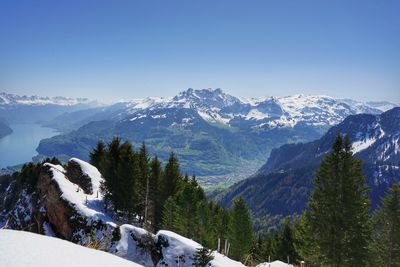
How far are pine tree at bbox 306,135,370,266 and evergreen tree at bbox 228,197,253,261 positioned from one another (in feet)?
75.2

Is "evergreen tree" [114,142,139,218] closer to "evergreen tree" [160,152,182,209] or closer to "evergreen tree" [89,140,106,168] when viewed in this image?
"evergreen tree" [160,152,182,209]

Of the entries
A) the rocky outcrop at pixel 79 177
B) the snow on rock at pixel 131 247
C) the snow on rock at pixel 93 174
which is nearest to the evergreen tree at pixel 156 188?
the snow on rock at pixel 93 174

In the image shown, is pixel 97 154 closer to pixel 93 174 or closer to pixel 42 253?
pixel 93 174

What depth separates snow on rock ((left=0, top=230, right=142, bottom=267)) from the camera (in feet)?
12.7

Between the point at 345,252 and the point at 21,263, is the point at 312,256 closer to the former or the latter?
the point at 345,252

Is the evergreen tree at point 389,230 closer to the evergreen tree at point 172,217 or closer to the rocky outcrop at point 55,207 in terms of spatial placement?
the evergreen tree at point 172,217

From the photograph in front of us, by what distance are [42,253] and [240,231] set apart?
54062 mm

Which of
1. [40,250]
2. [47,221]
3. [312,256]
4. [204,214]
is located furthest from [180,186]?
[40,250]

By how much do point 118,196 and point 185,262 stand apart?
79.5ft

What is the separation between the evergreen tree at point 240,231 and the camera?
183 feet

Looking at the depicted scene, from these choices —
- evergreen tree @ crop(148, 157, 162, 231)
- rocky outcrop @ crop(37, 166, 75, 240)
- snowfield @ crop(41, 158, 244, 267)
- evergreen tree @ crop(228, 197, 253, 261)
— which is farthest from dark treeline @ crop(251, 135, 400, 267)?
evergreen tree @ crop(148, 157, 162, 231)

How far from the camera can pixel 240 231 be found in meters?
56.0

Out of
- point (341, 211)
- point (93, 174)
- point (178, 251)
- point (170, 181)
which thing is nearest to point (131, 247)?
point (178, 251)

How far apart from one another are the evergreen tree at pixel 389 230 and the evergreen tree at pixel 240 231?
20864 millimetres
